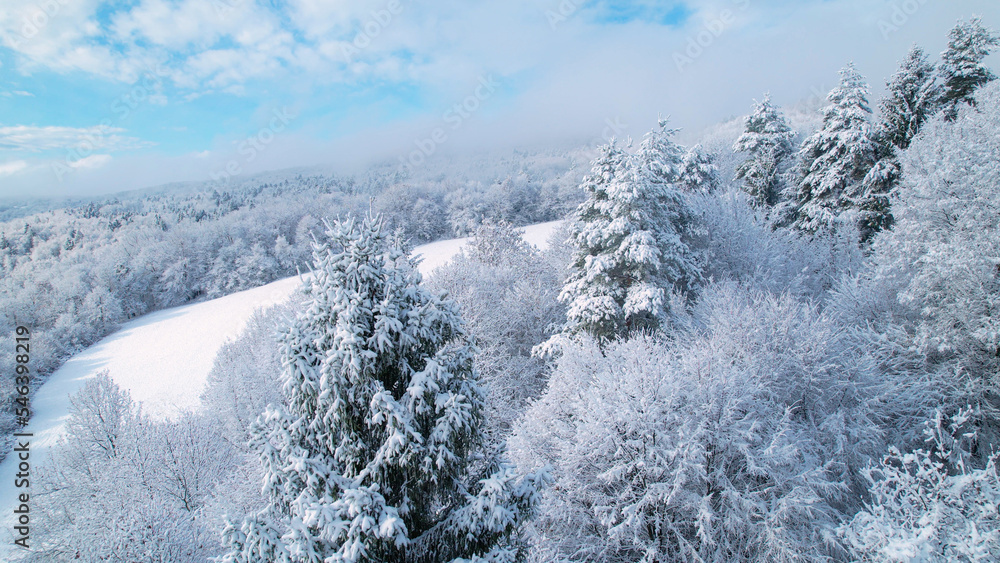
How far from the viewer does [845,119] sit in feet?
64.9

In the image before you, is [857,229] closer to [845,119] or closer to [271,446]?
[845,119]

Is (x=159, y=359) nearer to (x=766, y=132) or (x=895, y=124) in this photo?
(x=766, y=132)

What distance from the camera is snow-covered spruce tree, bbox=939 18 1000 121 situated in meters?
17.5

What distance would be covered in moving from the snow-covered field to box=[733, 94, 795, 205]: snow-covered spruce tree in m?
15.4

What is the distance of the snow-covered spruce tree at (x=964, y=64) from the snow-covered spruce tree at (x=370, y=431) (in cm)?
2429

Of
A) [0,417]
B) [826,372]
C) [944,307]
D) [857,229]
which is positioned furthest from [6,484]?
[857,229]

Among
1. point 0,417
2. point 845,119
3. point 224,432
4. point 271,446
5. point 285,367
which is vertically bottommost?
point 224,432

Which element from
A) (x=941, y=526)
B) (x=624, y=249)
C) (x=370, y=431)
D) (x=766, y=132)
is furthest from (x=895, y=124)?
(x=370, y=431)

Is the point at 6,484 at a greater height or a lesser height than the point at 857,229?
lesser

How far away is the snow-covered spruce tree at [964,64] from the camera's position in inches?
688

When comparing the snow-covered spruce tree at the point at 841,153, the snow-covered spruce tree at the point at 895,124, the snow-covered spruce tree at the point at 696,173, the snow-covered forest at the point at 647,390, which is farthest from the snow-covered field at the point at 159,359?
the snow-covered spruce tree at the point at 895,124

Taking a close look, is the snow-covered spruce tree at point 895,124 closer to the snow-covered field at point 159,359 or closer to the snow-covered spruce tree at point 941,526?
the snow-covered spruce tree at point 941,526

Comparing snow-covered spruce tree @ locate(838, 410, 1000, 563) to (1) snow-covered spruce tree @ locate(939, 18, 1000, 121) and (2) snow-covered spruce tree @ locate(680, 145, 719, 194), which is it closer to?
(2) snow-covered spruce tree @ locate(680, 145, 719, 194)

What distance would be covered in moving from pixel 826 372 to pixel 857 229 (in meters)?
12.3
